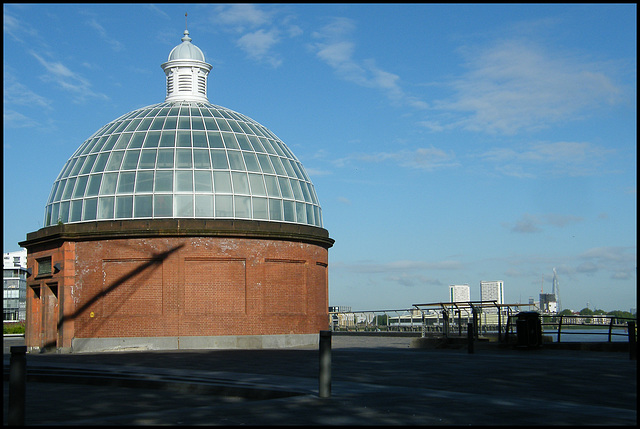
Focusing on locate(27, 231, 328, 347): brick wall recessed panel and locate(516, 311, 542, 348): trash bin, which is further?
locate(27, 231, 328, 347): brick wall recessed panel

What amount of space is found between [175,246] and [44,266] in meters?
7.11

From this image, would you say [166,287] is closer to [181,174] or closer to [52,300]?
[181,174]

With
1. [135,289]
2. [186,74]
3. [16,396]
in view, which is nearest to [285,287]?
[135,289]

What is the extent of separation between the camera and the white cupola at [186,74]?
4119 cm

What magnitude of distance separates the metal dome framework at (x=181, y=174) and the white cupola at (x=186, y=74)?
2.50m

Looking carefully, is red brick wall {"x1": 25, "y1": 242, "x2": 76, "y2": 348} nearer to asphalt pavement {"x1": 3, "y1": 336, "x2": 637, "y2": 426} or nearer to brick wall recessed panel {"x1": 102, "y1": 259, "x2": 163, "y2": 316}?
brick wall recessed panel {"x1": 102, "y1": 259, "x2": 163, "y2": 316}

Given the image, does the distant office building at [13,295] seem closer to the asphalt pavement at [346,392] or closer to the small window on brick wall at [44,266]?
the small window on brick wall at [44,266]

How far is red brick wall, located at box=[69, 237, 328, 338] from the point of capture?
32.2 m

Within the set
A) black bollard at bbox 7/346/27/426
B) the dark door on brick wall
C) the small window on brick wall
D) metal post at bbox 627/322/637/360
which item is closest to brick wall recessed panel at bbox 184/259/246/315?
the dark door on brick wall

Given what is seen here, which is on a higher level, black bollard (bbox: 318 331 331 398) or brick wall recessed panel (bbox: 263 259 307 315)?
brick wall recessed panel (bbox: 263 259 307 315)

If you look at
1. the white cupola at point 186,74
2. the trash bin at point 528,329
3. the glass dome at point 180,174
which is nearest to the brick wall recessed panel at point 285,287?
the glass dome at point 180,174

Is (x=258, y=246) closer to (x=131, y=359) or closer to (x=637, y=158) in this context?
(x=131, y=359)

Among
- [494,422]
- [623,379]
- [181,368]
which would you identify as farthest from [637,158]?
[181,368]

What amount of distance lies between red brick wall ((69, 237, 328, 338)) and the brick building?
0.04 meters
